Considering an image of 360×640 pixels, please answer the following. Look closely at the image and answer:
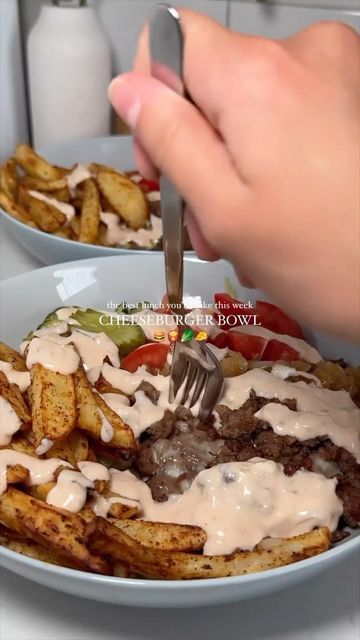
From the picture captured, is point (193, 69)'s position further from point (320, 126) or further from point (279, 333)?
point (279, 333)

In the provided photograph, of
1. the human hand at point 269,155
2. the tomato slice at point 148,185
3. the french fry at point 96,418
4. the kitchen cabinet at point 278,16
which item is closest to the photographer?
the human hand at point 269,155

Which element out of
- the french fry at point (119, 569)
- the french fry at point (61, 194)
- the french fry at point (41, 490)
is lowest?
the french fry at point (61, 194)

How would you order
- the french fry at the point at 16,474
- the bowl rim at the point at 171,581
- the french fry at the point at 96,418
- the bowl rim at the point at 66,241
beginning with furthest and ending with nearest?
the bowl rim at the point at 66,241
the french fry at the point at 96,418
the french fry at the point at 16,474
the bowl rim at the point at 171,581

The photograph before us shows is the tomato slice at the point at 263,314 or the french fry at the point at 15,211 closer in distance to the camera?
the tomato slice at the point at 263,314

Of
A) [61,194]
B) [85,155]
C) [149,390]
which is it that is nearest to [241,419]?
[149,390]

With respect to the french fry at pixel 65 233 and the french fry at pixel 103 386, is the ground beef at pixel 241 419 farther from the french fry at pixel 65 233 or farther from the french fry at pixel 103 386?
the french fry at pixel 65 233

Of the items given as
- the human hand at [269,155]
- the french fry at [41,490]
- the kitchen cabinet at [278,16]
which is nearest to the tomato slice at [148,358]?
the french fry at [41,490]

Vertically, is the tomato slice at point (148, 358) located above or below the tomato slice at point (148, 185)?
above
